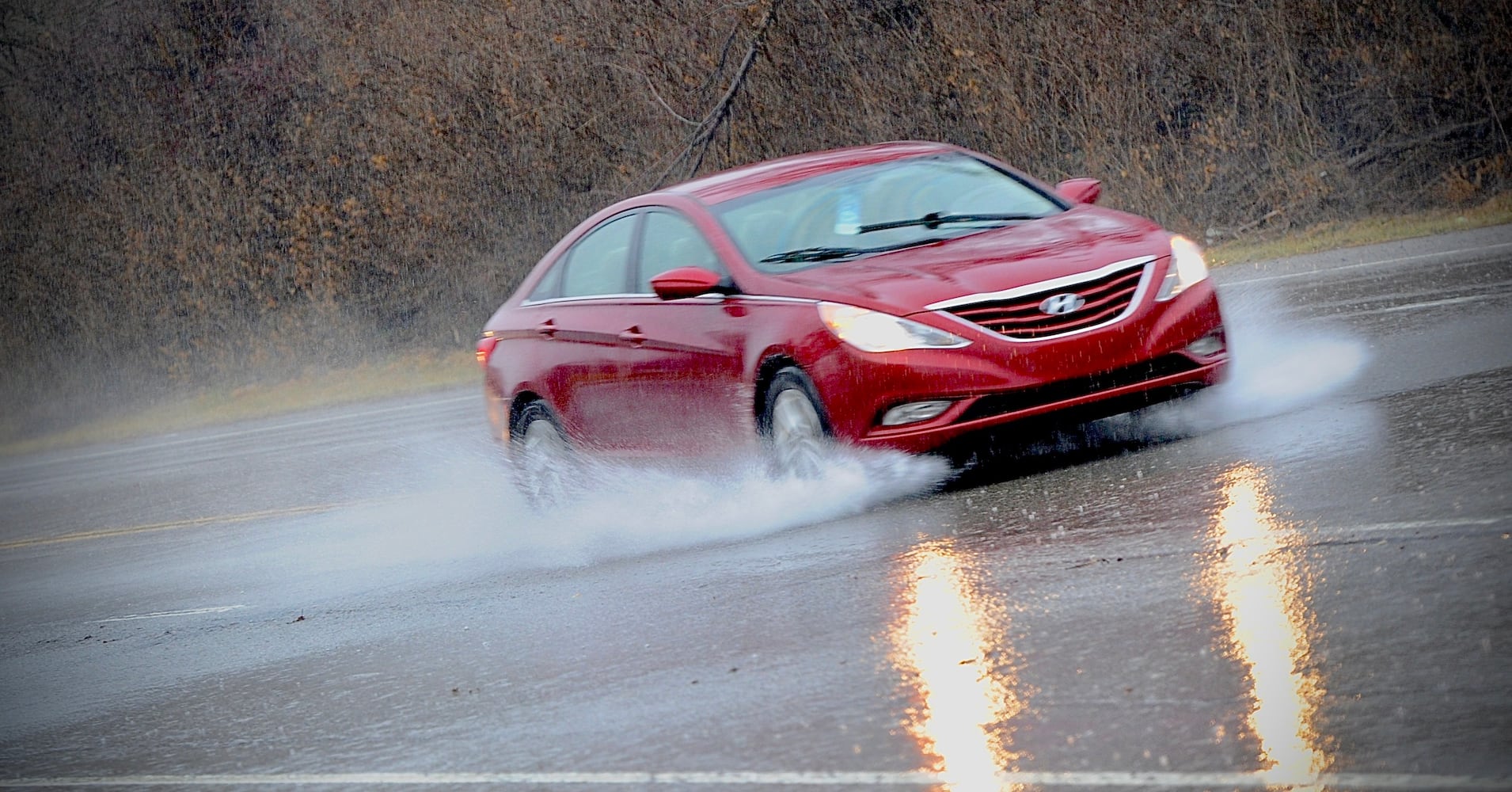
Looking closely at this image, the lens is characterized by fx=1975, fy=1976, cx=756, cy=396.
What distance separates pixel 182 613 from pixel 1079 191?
498cm

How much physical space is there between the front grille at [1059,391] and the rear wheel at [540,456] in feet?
9.82

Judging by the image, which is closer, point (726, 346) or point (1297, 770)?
point (1297, 770)

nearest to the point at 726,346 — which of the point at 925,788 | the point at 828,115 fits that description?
the point at 925,788

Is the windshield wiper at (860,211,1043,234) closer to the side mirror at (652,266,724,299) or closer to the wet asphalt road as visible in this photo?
the side mirror at (652,266,724,299)

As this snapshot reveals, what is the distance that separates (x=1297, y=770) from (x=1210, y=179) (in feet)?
62.8

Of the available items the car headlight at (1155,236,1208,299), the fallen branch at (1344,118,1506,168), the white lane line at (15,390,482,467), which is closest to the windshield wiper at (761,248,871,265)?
the car headlight at (1155,236,1208,299)

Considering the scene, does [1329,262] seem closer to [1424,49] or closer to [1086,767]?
[1424,49]

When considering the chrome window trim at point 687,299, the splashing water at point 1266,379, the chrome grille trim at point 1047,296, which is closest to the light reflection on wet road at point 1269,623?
the chrome grille trim at point 1047,296

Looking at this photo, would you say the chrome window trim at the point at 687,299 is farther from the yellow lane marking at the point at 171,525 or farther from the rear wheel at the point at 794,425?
the yellow lane marking at the point at 171,525

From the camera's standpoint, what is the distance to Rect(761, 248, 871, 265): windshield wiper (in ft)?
29.7

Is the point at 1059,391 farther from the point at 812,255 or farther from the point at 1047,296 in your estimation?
the point at 812,255

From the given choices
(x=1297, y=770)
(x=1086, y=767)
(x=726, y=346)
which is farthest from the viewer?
(x=726, y=346)

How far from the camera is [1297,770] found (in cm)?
420

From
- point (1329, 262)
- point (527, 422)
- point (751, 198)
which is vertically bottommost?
point (1329, 262)
